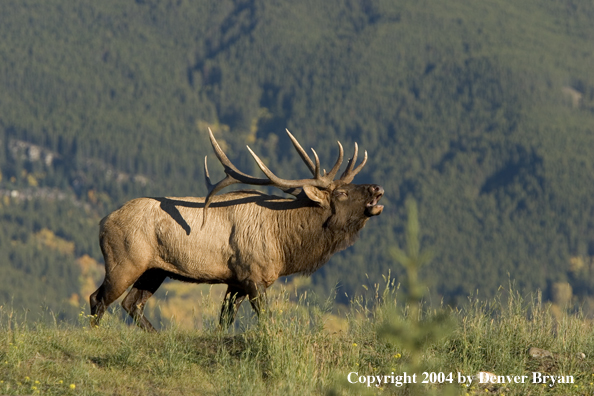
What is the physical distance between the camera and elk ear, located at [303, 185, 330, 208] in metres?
10.7

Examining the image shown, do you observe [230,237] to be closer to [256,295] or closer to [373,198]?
[256,295]

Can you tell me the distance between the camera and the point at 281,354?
8.16 meters

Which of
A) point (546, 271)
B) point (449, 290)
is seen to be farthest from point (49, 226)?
point (546, 271)

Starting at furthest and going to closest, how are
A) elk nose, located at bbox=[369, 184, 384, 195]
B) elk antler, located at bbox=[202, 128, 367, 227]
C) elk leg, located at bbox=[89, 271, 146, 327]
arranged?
elk nose, located at bbox=[369, 184, 384, 195] < elk antler, located at bbox=[202, 128, 367, 227] < elk leg, located at bbox=[89, 271, 146, 327]

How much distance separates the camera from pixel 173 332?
867 cm

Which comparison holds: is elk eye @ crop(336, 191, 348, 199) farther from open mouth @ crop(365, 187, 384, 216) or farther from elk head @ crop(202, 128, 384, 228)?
open mouth @ crop(365, 187, 384, 216)

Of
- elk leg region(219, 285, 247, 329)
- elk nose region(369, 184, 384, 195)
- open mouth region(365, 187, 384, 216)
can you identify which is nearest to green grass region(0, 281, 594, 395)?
elk leg region(219, 285, 247, 329)

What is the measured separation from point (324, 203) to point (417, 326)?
5630mm

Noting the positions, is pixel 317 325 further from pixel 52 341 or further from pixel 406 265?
pixel 406 265

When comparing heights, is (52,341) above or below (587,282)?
above

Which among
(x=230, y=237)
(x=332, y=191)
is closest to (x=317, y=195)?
(x=332, y=191)

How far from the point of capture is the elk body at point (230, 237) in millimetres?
10156

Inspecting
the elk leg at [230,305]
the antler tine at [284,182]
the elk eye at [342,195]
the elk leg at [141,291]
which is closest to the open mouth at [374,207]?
the elk eye at [342,195]

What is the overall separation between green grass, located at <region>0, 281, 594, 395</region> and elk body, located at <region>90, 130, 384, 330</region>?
0.66 m
